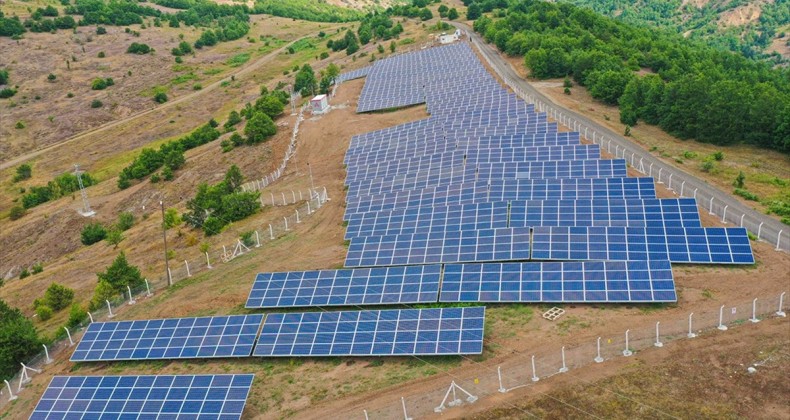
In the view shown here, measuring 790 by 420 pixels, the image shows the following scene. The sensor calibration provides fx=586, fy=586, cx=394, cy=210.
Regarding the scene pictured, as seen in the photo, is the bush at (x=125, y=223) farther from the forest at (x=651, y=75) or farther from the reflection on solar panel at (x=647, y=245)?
the forest at (x=651, y=75)

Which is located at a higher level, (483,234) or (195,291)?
(483,234)

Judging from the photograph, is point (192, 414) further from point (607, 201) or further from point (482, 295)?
point (607, 201)

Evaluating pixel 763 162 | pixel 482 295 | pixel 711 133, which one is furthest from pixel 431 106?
pixel 482 295

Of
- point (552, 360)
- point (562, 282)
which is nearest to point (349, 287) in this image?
point (562, 282)

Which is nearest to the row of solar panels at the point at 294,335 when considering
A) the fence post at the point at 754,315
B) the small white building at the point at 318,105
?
the fence post at the point at 754,315

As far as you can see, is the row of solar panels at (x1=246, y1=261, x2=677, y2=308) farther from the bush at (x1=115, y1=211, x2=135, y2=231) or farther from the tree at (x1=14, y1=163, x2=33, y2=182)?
the tree at (x1=14, y1=163, x2=33, y2=182)

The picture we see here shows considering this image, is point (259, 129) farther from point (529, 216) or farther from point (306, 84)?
point (529, 216)
